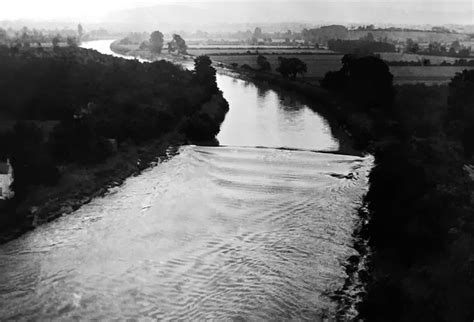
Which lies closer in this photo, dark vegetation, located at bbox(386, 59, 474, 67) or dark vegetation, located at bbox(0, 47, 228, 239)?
dark vegetation, located at bbox(0, 47, 228, 239)

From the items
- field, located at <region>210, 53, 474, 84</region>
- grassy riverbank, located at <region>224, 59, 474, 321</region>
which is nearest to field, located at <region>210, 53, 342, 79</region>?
field, located at <region>210, 53, 474, 84</region>

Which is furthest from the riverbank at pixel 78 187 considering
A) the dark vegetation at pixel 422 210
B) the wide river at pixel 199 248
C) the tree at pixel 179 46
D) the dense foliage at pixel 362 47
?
the tree at pixel 179 46

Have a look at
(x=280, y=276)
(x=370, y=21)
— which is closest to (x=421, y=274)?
(x=280, y=276)

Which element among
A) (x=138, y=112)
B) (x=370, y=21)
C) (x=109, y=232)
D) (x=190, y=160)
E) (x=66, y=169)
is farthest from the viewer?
(x=370, y=21)

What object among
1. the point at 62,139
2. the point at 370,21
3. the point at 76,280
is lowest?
the point at 76,280

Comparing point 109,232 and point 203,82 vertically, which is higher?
point 203,82

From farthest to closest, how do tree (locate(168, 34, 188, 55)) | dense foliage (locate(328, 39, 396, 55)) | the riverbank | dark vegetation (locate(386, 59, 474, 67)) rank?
tree (locate(168, 34, 188, 55)) → dense foliage (locate(328, 39, 396, 55)) → dark vegetation (locate(386, 59, 474, 67)) → the riverbank

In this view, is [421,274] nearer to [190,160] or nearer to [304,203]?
[304,203]

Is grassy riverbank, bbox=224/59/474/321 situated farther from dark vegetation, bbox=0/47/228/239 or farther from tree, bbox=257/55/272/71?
tree, bbox=257/55/272/71
